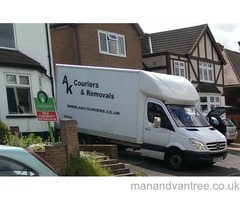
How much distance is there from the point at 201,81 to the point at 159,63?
322 cm

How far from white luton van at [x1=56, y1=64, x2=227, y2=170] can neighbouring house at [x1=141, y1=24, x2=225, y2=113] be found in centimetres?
875

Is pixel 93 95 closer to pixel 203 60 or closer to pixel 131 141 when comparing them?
pixel 131 141

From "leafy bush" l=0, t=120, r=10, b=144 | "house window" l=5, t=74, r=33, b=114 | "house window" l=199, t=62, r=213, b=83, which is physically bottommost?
"leafy bush" l=0, t=120, r=10, b=144

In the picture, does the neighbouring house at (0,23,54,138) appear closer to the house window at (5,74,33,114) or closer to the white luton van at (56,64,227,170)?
the house window at (5,74,33,114)

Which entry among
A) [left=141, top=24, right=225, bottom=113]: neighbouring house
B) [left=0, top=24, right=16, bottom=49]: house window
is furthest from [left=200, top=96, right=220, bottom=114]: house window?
[left=0, top=24, right=16, bottom=49]: house window

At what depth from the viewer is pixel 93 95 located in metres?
10.3

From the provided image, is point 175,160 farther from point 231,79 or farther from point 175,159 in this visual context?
point 231,79

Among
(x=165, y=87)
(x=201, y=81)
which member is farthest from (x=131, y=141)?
(x=201, y=81)

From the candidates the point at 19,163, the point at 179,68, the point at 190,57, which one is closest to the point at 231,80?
the point at 190,57

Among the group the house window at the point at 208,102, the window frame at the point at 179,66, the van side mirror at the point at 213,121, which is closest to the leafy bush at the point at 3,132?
the van side mirror at the point at 213,121

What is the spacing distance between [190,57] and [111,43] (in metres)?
6.05

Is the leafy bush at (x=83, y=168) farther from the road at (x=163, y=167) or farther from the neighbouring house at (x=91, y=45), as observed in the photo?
the neighbouring house at (x=91, y=45)

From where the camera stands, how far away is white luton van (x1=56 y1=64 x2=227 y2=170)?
8.92 m
